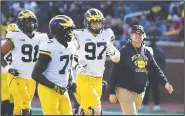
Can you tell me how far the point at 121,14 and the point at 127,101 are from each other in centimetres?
922

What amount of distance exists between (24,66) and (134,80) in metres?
1.96

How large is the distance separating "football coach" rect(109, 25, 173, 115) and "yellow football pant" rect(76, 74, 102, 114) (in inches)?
19.6

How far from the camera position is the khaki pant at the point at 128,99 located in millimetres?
9562

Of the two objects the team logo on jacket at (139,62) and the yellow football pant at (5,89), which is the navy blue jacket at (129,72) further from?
the yellow football pant at (5,89)

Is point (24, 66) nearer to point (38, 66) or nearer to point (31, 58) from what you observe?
point (31, 58)

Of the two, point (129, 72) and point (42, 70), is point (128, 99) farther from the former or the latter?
point (42, 70)

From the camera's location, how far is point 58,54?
8.48 m

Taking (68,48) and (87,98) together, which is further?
(87,98)

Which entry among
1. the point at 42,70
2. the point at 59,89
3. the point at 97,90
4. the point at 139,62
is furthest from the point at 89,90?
the point at 42,70

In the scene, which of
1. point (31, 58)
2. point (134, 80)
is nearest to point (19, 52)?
point (31, 58)

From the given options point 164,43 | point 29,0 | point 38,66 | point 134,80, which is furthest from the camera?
point 29,0

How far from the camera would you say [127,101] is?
9602 millimetres

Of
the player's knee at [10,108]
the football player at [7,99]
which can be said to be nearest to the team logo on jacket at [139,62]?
the football player at [7,99]

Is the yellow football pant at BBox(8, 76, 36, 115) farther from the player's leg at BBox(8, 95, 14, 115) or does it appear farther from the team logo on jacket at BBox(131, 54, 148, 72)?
the team logo on jacket at BBox(131, 54, 148, 72)
